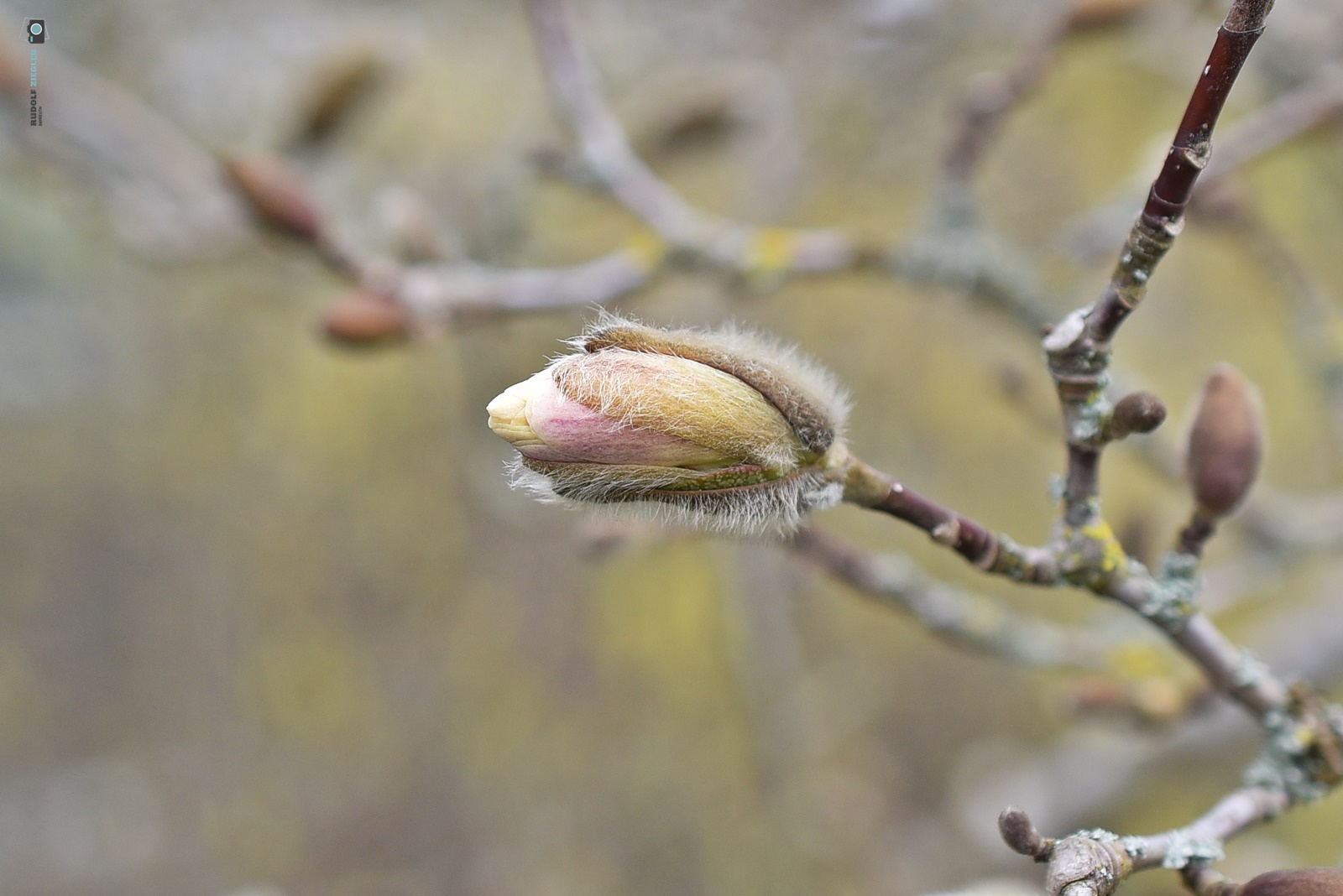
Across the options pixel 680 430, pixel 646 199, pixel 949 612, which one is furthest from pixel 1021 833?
pixel 646 199

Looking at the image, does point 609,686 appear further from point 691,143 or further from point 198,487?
point 691,143

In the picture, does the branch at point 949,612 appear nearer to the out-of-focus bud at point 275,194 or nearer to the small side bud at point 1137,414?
the small side bud at point 1137,414

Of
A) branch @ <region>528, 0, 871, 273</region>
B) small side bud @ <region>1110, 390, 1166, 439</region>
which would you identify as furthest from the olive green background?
small side bud @ <region>1110, 390, 1166, 439</region>

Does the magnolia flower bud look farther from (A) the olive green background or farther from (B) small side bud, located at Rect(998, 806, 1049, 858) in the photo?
(A) the olive green background

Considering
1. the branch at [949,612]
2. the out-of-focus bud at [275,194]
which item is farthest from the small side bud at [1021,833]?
the out-of-focus bud at [275,194]

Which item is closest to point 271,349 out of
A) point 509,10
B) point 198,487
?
point 198,487

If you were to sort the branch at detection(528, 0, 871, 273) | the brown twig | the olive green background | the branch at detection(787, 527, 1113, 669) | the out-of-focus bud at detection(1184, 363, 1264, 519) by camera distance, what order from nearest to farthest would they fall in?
1. the brown twig
2. the out-of-focus bud at detection(1184, 363, 1264, 519)
3. the branch at detection(787, 527, 1113, 669)
4. the branch at detection(528, 0, 871, 273)
5. the olive green background
